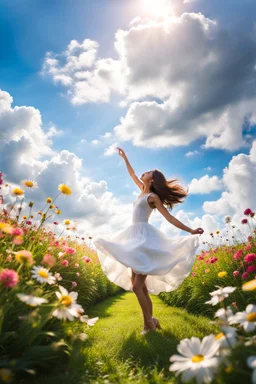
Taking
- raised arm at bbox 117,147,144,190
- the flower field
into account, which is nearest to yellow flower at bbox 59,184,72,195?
the flower field

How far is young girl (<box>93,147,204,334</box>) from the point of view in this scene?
448cm

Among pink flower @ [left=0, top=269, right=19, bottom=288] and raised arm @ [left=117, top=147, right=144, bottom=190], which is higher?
raised arm @ [left=117, top=147, right=144, bottom=190]

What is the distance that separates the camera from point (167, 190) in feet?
17.4

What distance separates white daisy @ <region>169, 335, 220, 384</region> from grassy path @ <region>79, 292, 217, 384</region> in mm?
795

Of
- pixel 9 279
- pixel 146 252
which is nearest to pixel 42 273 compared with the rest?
pixel 9 279

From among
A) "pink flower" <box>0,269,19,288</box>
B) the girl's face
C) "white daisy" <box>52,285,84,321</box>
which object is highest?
the girl's face

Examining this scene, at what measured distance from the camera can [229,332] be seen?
6.39 ft

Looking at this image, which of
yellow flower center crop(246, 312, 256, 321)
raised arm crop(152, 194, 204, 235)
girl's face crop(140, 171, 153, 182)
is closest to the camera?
yellow flower center crop(246, 312, 256, 321)

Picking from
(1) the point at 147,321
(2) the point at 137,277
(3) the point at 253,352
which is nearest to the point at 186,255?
(2) the point at 137,277

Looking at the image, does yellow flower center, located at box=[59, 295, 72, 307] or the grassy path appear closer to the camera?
yellow flower center, located at box=[59, 295, 72, 307]

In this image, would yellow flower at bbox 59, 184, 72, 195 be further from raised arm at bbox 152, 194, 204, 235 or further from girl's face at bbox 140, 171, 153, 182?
girl's face at bbox 140, 171, 153, 182

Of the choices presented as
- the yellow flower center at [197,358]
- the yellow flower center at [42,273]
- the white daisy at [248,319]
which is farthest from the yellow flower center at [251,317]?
the yellow flower center at [42,273]

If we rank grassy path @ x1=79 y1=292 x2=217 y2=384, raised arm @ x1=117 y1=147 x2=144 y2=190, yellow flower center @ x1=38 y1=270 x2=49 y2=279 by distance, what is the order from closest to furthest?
yellow flower center @ x1=38 y1=270 x2=49 y2=279 → grassy path @ x1=79 y1=292 x2=217 y2=384 → raised arm @ x1=117 y1=147 x2=144 y2=190

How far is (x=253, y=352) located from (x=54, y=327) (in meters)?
1.99
